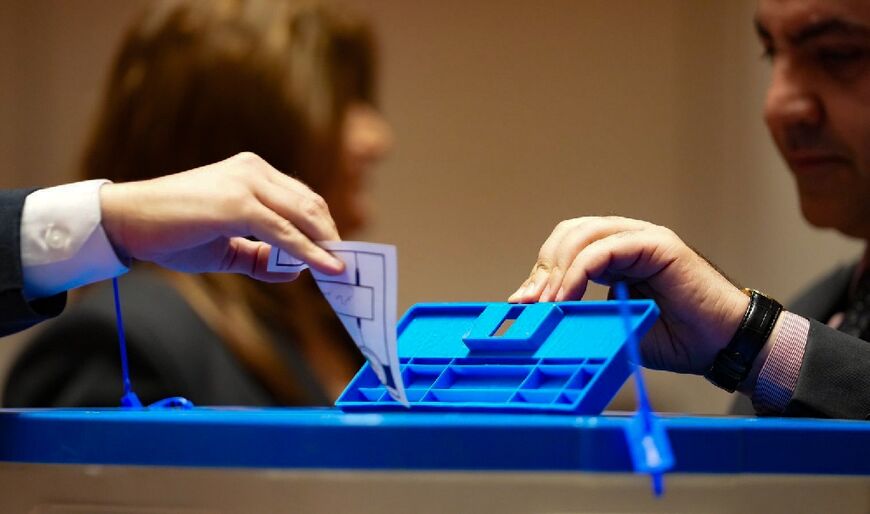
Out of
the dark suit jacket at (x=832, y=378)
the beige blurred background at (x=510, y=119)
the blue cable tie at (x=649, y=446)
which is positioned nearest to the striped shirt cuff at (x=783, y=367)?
the dark suit jacket at (x=832, y=378)

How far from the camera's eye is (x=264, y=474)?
2.08 feet

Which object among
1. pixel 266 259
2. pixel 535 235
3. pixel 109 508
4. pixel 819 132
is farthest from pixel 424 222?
pixel 109 508

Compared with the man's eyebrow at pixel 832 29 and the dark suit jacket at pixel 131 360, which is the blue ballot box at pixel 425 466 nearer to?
the dark suit jacket at pixel 131 360

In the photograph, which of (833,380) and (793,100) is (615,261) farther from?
(793,100)

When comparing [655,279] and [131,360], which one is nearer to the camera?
[655,279]

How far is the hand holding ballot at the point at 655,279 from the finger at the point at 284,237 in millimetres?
221

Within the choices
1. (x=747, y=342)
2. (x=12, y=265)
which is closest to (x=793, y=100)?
(x=747, y=342)

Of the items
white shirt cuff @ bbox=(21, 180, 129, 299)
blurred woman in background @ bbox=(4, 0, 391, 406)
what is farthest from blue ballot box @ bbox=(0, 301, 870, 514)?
blurred woman in background @ bbox=(4, 0, 391, 406)

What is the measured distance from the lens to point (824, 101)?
161 centimetres

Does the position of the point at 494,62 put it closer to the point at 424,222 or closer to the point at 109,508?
the point at 424,222

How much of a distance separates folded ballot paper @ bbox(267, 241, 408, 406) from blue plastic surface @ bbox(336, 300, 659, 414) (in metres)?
0.04

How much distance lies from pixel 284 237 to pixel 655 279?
39 cm

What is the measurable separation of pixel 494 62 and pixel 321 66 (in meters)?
1.51

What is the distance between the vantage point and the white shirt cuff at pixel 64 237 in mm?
770
